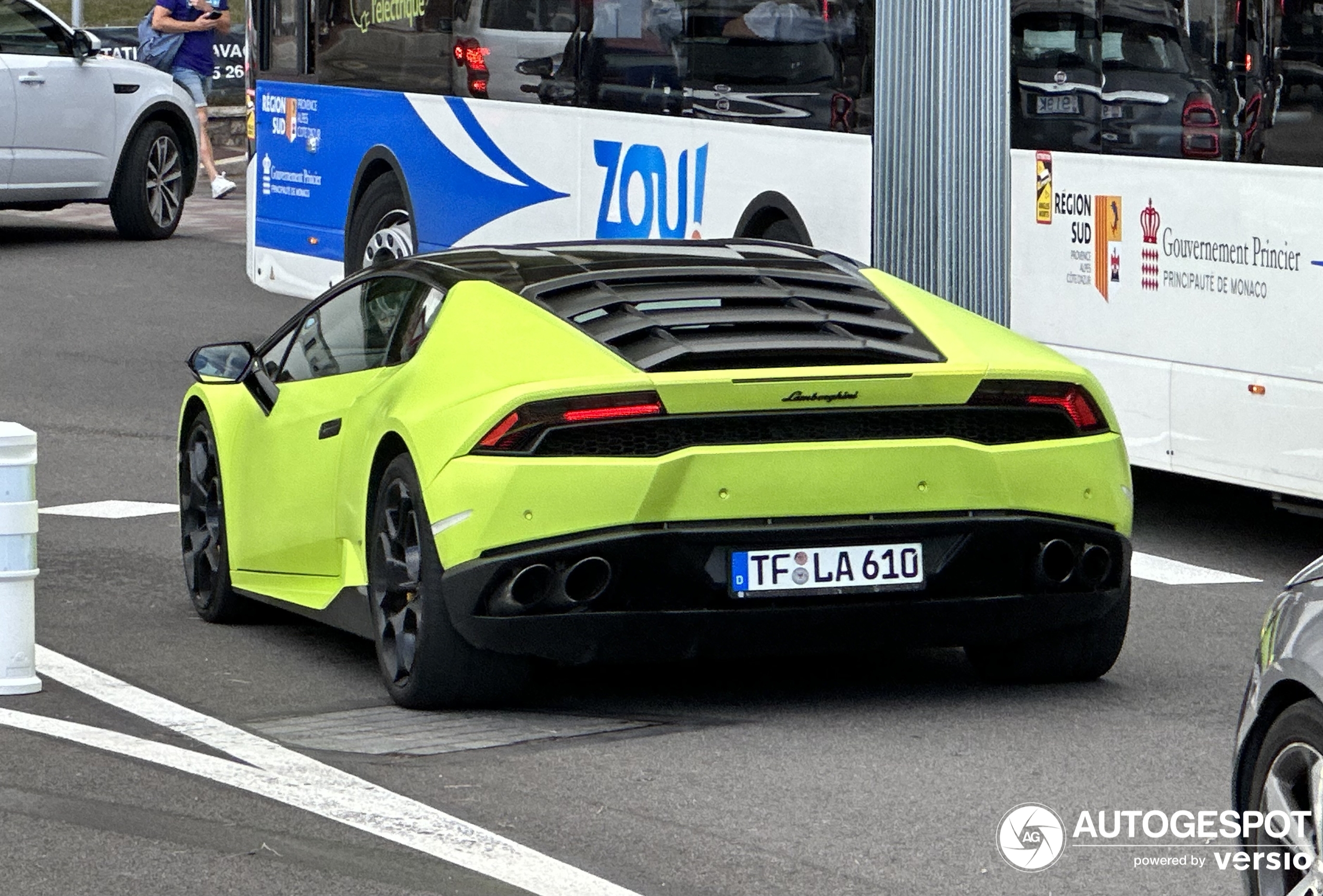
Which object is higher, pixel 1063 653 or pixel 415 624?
pixel 415 624

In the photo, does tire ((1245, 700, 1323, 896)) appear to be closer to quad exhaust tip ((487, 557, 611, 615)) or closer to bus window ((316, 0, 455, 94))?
quad exhaust tip ((487, 557, 611, 615))

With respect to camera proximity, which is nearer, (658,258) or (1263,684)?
(1263,684)

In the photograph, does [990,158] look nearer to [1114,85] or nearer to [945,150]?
[945,150]

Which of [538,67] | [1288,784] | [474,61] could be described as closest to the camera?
[1288,784]

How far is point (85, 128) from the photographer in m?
20.7

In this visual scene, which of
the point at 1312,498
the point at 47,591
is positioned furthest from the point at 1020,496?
the point at 47,591

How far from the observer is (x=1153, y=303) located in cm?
990

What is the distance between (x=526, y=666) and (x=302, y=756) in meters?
0.71

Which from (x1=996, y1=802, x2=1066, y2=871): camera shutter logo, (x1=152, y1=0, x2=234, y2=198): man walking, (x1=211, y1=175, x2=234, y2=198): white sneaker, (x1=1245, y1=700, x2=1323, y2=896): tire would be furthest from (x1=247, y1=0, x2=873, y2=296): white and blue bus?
(x1=152, y1=0, x2=234, y2=198): man walking

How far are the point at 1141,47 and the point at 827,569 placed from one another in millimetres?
4109

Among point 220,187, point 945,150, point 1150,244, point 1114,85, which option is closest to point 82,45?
point 220,187

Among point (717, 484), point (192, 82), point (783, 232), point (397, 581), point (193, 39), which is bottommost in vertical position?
point (397, 581)

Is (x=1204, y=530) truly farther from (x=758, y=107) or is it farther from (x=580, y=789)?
(x=580, y=789)

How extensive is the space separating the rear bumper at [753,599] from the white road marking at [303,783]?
65cm
